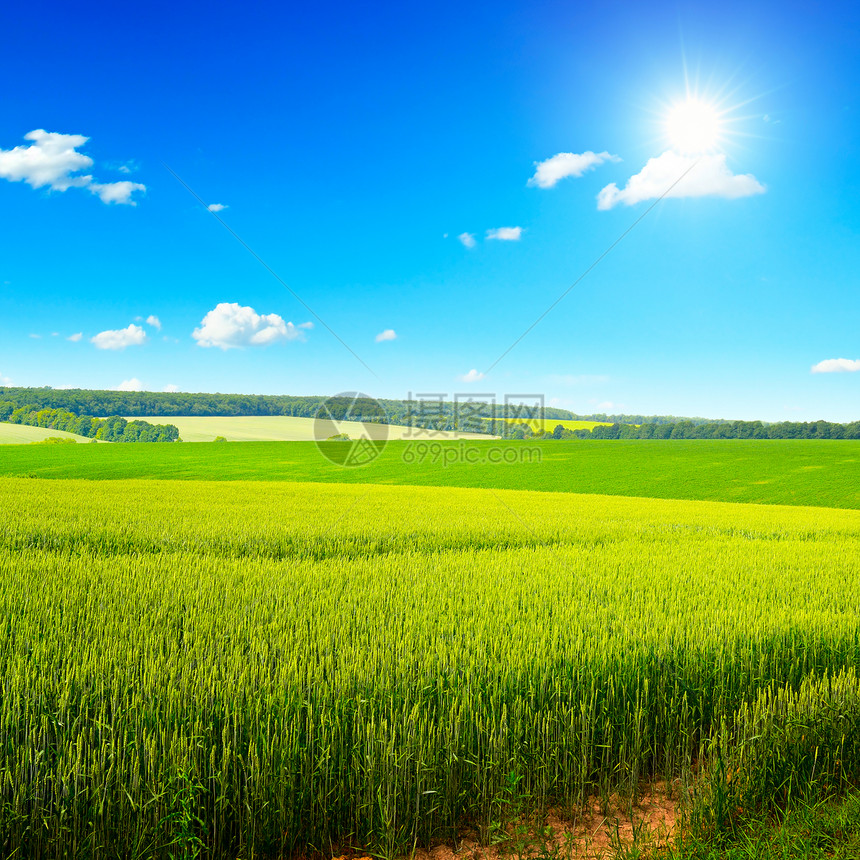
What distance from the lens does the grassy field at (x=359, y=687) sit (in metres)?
3.03

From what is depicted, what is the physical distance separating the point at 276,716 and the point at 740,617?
18.5 ft

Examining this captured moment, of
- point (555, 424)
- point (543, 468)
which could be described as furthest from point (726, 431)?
point (543, 468)

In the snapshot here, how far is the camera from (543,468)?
171 feet

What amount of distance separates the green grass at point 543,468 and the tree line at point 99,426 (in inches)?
1078

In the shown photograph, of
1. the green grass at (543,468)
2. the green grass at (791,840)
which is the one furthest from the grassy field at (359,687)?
the green grass at (543,468)

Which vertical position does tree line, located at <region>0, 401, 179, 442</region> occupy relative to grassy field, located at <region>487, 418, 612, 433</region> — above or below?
below

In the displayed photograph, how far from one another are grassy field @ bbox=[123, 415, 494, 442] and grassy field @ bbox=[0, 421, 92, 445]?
649 inches

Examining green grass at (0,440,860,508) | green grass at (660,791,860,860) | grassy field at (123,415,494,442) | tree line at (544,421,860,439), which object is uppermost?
tree line at (544,421,860,439)

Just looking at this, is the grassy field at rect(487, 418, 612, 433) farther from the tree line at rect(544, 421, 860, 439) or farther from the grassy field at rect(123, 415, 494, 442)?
the grassy field at rect(123, 415, 494, 442)

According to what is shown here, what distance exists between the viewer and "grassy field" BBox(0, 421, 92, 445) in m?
77.6

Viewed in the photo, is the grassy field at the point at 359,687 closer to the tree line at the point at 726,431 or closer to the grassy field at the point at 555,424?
the grassy field at the point at 555,424

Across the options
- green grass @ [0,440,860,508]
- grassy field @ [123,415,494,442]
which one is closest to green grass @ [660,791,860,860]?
green grass @ [0,440,860,508]

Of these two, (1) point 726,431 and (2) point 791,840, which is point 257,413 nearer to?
(1) point 726,431

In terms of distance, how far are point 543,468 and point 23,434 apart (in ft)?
275
